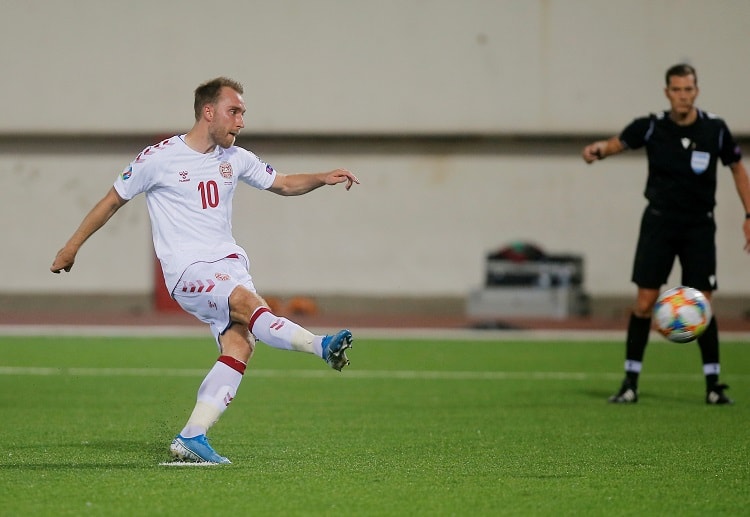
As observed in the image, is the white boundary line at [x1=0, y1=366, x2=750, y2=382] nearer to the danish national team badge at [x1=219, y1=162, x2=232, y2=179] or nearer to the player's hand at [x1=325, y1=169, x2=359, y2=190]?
the player's hand at [x1=325, y1=169, x2=359, y2=190]

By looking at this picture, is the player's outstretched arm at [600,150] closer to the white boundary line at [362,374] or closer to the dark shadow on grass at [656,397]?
the dark shadow on grass at [656,397]

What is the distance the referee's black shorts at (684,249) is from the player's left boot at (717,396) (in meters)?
0.77

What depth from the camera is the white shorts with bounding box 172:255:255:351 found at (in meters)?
6.64

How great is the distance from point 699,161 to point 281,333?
4.90 m

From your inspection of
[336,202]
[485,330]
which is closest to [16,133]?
[336,202]

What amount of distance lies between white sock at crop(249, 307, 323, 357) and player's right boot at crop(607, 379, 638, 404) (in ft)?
15.0

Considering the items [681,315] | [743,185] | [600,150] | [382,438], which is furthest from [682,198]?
[382,438]

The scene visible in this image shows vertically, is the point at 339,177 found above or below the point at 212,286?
above

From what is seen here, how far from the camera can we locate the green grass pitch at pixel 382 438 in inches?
225

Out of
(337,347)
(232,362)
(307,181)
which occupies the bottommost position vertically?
(232,362)

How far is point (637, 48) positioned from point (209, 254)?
56.7 ft

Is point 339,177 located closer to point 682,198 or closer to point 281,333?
point 281,333

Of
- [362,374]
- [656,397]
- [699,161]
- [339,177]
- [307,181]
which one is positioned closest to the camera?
[339,177]

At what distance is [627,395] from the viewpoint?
1035 cm
